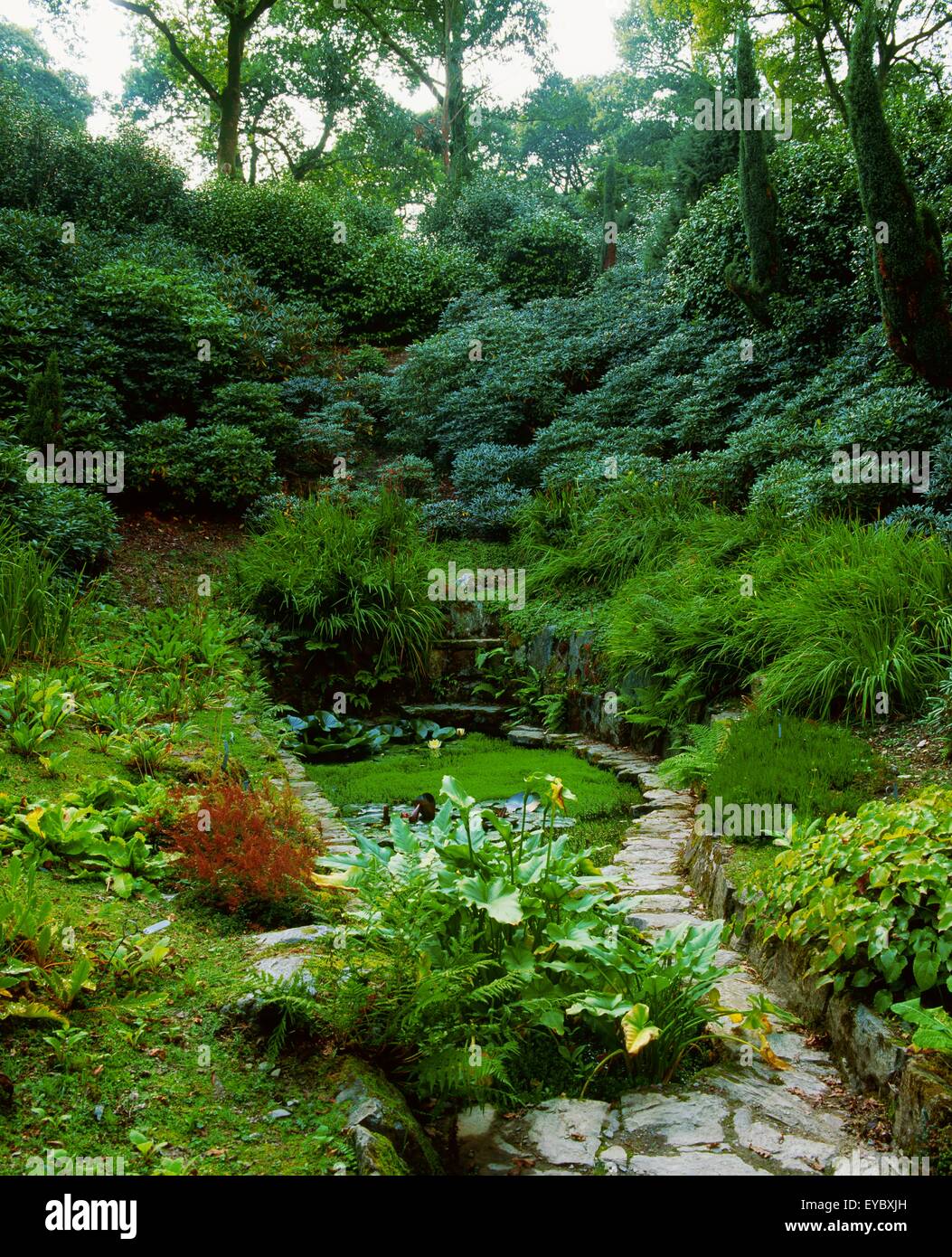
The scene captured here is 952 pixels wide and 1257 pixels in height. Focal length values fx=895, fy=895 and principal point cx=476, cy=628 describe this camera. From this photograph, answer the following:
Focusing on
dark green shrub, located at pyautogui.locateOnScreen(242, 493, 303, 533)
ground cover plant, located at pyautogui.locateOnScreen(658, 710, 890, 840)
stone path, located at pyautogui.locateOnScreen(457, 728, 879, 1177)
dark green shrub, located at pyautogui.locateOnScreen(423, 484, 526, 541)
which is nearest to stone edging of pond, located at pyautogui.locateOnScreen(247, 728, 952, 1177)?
stone path, located at pyautogui.locateOnScreen(457, 728, 879, 1177)

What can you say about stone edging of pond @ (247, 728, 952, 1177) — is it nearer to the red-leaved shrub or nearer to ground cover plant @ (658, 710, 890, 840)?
the red-leaved shrub

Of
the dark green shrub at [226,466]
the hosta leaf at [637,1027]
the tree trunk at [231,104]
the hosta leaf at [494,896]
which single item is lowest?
the hosta leaf at [637,1027]

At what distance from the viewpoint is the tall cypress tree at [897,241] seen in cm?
793

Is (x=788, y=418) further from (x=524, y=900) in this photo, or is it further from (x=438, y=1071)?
(x=438, y=1071)

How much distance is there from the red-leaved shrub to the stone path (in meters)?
1.25

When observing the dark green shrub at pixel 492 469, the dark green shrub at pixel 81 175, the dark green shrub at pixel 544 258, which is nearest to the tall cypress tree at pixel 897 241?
the dark green shrub at pixel 492 469

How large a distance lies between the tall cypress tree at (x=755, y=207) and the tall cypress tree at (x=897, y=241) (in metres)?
2.38

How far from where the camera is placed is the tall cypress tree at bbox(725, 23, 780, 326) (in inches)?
Answer: 420

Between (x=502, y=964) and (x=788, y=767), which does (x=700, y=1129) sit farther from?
(x=788, y=767)

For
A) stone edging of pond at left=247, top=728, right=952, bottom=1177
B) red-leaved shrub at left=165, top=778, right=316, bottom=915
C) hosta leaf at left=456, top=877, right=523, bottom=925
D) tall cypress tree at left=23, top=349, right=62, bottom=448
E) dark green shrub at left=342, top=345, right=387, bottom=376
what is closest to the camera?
stone edging of pond at left=247, top=728, right=952, bottom=1177

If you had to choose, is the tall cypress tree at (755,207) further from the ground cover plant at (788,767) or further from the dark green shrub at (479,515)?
the ground cover plant at (788,767)
